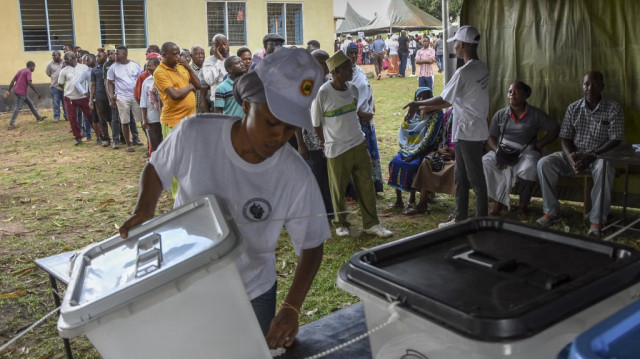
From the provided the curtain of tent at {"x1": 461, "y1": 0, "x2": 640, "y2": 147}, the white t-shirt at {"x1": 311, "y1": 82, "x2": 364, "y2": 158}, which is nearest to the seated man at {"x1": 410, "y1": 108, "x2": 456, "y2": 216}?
the curtain of tent at {"x1": 461, "y1": 0, "x2": 640, "y2": 147}

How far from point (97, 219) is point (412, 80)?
18062 millimetres

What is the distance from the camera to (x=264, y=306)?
226 cm

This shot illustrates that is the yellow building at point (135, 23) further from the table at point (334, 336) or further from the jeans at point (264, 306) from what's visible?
the jeans at point (264, 306)

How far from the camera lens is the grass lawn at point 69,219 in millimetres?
4375

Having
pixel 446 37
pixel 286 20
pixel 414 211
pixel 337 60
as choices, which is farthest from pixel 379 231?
pixel 286 20

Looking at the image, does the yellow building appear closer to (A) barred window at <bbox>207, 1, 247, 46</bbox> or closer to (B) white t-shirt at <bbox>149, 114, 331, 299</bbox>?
(A) barred window at <bbox>207, 1, 247, 46</bbox>

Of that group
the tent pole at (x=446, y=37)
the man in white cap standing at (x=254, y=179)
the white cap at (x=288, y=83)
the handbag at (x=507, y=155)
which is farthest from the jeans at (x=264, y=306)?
the tent pole at (x=446, y=37)

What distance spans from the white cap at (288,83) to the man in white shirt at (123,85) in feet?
33.1

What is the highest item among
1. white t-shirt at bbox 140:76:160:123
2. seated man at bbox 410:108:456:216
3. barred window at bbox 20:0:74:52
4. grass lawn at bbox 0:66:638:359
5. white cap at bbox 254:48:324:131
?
barred window at bbox 20:0:74:52

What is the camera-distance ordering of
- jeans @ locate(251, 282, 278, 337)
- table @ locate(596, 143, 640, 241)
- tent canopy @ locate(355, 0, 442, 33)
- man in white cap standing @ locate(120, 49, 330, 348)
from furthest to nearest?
1. tent canopy @ locate(355, 0, 442, 33)
2. table @ locate(596, 143, 640, 241)
3. jeans @ locate(251, 282, 278, 337)
4. man in white cap standing @ locate(120, 49, 330, 348)

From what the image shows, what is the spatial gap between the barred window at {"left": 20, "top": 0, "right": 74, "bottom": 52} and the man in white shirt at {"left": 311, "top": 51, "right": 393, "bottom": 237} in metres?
15.8

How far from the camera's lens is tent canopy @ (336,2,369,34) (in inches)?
1474

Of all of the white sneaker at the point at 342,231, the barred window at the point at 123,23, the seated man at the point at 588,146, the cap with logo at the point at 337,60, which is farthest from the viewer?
the barred window at the point at 123,23

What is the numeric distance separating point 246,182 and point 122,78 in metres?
9.96
